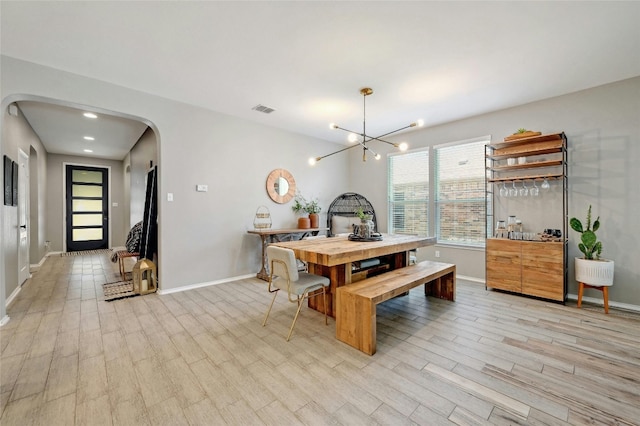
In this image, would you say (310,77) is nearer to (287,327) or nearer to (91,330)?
(287,327)

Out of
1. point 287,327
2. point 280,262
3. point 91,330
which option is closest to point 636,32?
point 280,262

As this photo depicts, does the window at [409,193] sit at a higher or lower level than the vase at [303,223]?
higher

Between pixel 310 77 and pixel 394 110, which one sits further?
pixel 394 110

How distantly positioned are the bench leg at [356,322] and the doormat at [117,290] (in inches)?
119

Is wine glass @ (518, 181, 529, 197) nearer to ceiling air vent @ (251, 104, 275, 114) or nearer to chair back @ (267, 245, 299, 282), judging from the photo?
chair back @ (267, 245, 299, 282)

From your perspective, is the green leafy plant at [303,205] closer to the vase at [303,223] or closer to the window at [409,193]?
the vase at [303,223]

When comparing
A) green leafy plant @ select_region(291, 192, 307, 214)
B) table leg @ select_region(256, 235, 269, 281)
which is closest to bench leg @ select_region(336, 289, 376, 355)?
table leg @ select_region(256, 235, 269, 281)

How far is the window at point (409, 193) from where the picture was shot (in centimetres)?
512

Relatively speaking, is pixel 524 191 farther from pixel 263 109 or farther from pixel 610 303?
pixel 263 109

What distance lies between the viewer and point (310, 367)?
2000 millimetres

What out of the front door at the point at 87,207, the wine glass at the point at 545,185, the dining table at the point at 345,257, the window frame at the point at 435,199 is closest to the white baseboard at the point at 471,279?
the window frame at the point at 435,199

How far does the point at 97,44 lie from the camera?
252 centimetres

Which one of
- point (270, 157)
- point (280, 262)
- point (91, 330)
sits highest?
point (270, 157)

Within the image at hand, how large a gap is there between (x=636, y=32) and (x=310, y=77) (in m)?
3.00
